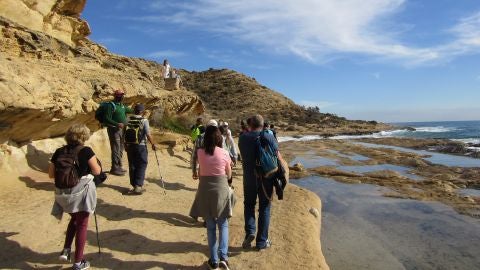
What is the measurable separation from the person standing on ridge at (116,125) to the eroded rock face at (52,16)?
312 centimetres

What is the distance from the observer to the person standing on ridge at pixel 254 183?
18.2 ft

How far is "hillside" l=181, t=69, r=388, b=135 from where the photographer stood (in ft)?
176

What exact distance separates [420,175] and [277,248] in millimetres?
11496

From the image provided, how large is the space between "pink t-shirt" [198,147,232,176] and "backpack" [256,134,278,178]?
0.71 meters

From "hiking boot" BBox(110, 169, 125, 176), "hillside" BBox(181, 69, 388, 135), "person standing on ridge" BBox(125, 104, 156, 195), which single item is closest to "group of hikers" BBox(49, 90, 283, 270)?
"person standing on ridge" BBox(125, 104, 156, 195)

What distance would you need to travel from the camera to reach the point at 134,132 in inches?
300

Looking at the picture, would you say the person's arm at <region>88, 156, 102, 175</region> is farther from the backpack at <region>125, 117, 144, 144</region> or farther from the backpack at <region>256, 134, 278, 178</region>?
the backpack at <region>125, 117, 144, 144</region>

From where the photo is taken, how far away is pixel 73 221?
4750mm

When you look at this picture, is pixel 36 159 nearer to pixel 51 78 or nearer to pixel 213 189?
pixel 51 78

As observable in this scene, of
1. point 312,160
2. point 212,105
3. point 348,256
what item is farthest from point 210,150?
point 212,105

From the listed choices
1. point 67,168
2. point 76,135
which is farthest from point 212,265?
point 76,135

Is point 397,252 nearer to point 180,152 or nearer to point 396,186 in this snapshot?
point 396,186

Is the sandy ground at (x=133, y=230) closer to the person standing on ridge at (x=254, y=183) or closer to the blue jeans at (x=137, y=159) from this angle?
the person standing on ridge at (x=254, y=183)

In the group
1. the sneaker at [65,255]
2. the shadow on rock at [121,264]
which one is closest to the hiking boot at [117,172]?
the shadow on rock at [121,264]
